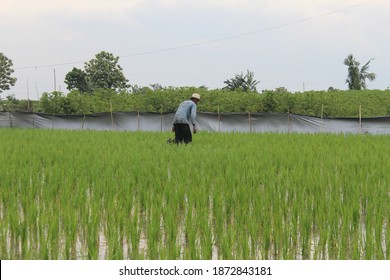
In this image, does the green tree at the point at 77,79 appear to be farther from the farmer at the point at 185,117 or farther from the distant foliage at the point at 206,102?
the farmer at the point at 185,117

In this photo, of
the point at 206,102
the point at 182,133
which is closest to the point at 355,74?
the point at 206,102

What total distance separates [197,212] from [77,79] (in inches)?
1871

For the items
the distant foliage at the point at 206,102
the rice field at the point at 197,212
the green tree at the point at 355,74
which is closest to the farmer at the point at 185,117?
the rice field at the point at 197,212

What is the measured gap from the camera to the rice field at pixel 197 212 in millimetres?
2834

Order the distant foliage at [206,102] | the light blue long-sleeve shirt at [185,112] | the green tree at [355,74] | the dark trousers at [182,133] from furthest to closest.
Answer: the green tree at [355,74] → the distant foliage at [206,102] → the dark trousers at [182,133] → the light blue long-sleeve shirt at [185,112]

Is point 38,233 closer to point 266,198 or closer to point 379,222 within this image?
point 266,198

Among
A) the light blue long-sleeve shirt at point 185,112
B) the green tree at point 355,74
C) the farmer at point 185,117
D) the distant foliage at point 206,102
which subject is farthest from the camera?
the green tree at point 355,74

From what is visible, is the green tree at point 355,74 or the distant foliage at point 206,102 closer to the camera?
the distant foliage at point 206,102

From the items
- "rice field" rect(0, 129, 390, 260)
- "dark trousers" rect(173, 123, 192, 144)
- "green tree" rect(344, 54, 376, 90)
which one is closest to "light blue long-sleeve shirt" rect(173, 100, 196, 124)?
"dark trousers" rect(173, 123, 192, 144)

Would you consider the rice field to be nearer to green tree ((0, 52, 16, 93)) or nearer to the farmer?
the farmer

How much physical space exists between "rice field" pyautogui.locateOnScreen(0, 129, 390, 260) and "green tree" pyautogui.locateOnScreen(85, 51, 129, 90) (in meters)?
41.1

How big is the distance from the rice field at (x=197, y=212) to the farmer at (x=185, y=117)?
2.21 m

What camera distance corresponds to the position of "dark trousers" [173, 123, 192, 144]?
9117mm
